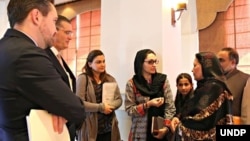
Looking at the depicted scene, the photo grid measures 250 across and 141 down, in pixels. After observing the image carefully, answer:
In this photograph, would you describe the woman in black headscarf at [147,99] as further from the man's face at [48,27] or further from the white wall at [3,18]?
the white wall at [3,18]

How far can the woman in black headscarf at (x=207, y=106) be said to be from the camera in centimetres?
229

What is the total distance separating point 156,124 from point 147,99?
0.80ft

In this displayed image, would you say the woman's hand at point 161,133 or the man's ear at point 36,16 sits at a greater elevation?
the man's ear at point 36,16

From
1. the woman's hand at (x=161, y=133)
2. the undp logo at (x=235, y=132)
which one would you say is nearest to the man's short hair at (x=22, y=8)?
the undp logo at (x=235, y=132)

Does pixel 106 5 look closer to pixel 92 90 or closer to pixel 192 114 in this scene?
pixel 92 90

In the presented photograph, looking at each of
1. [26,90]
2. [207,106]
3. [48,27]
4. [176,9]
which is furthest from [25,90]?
[176,9]

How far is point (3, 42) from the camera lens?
1142 mm

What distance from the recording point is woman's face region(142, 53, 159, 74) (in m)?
2.82

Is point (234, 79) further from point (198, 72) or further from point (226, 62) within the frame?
point (198, 72)

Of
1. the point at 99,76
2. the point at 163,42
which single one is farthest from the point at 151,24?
the point at 99,76

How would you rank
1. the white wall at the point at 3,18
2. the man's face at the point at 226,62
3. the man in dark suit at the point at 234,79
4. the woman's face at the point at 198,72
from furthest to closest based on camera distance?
1. the white wall at the point at 3,18
2. the man's face at the point at 226,62
3. the man in dark suit at the point at 234,79
4. the woman's face at the point at 198,72

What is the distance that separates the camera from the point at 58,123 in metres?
1.12

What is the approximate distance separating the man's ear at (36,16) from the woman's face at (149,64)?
1.74 metres

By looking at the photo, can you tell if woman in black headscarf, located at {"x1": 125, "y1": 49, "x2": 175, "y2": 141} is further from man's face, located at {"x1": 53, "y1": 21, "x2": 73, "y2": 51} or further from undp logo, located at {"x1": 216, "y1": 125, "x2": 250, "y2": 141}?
man's face, located at {"x1": 53, "y1": 21, "x2": 73, "y2": 51}
